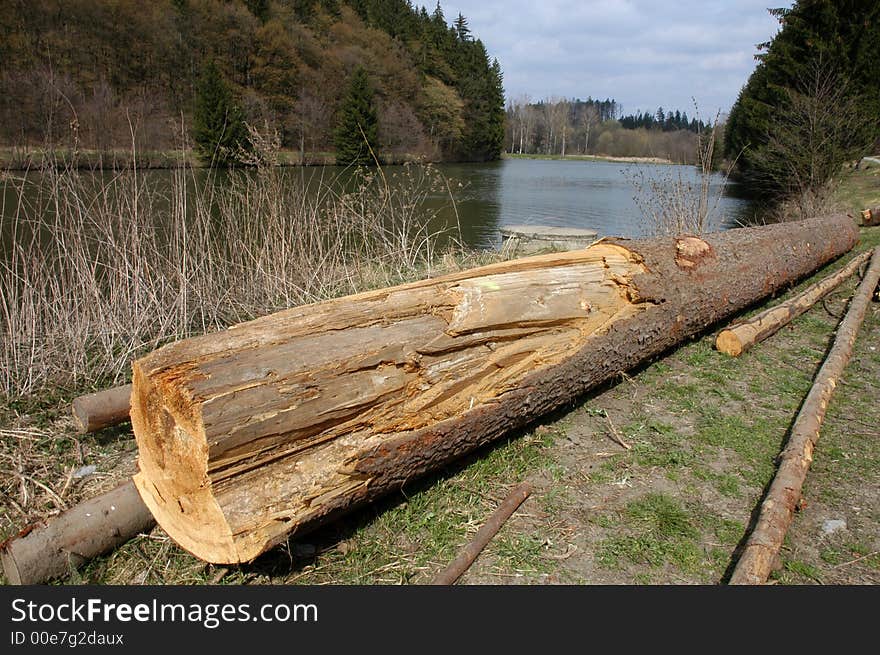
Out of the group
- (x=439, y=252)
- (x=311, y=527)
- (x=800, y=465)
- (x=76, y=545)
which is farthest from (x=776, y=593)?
(x=439, y=252)

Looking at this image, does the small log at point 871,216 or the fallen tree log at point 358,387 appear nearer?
the fallen tree log at point 358,387

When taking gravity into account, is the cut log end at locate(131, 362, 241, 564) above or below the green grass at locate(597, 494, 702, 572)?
above

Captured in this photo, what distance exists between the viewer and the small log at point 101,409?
2771mm

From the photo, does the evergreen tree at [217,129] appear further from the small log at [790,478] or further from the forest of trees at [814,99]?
the forest of trees at [814,99]

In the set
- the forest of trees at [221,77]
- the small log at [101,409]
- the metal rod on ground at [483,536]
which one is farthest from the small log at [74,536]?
the forest of trees at [221,77]

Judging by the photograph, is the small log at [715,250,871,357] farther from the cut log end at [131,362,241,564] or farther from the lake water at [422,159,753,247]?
the cut log end at [131,362,241,564]

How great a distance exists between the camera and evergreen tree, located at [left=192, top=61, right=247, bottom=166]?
208 inches

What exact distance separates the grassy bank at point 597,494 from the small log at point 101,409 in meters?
0.19

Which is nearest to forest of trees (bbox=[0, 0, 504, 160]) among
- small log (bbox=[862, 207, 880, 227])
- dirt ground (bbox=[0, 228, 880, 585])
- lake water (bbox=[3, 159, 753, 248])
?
Answer: lake water (bbox=[3, 159, 753, 248])

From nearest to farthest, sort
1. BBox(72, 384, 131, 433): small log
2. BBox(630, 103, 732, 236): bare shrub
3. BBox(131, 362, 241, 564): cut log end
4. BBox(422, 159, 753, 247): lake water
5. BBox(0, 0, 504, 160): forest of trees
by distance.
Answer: BBox(131, 362, 241, 564): cut log end
BBox(72, 384, 131, 433): small log
BBox(0, 0, 504, 160): forest of trees
BBox(630, 103, 732, 236): bare shrub
BBox(422, 159, 753, 247): lake water

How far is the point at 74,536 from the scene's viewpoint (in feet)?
7.02

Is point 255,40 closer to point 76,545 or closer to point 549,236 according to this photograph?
point 549,236

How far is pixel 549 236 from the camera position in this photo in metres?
8.58

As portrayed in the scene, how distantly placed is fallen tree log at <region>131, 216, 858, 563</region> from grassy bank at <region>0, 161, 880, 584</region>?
0.22m
